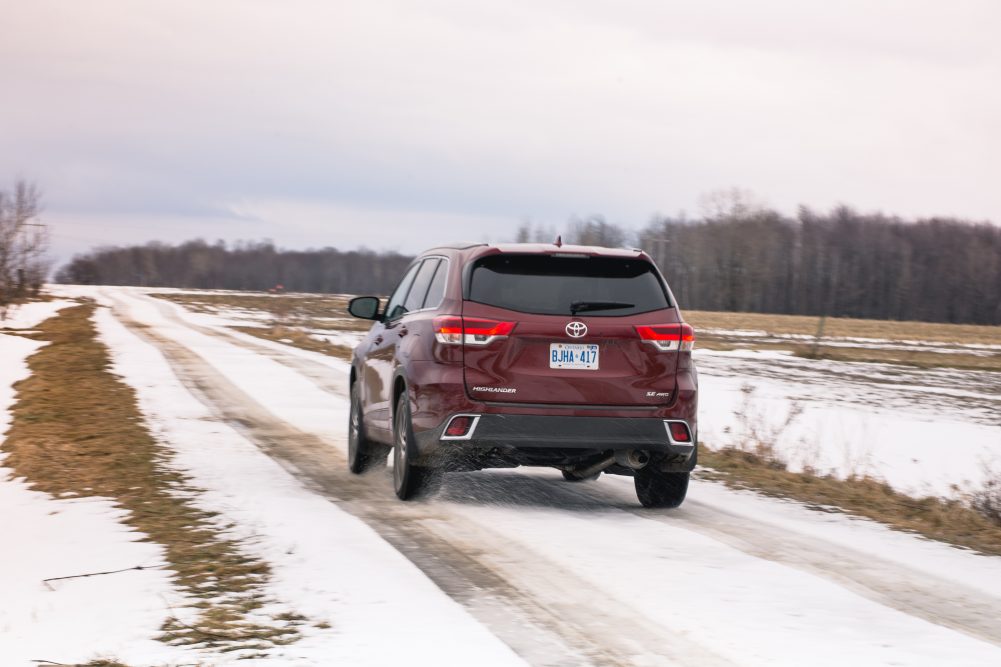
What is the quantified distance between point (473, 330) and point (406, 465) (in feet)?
3.94

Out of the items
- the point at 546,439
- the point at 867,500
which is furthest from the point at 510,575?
the point at 867,500

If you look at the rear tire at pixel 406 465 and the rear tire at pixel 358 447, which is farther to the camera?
the rear tire at pixel 358 447

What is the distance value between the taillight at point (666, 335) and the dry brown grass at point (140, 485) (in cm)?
305

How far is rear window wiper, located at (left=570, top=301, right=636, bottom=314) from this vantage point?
8.02 meters

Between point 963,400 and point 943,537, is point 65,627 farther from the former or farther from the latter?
point 963,400

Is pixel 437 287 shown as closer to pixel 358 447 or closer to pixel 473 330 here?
pixel 473 330

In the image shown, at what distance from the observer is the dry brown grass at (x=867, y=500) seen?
350 inches

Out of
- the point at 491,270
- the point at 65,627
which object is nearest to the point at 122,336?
the point at 491,270

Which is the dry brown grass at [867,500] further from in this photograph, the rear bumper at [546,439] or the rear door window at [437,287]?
the rear door window at [437,287]

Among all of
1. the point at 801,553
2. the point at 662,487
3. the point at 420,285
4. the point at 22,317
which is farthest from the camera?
the point at 22,317

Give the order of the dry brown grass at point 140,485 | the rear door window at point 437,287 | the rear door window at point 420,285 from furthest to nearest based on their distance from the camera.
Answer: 1. the rear door window at point 420,285
2. the rear door window at point 437,287
3. the dry brown grass at point 140,485

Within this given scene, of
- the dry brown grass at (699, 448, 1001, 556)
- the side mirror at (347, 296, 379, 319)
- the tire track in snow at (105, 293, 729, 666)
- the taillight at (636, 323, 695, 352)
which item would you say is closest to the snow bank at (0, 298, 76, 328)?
the side mirror at (347, 296, 379, 319)

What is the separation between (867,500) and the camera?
34.2 ft

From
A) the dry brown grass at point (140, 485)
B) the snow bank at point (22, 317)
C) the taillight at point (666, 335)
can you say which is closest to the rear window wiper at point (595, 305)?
the taillight at point (666, 335)
